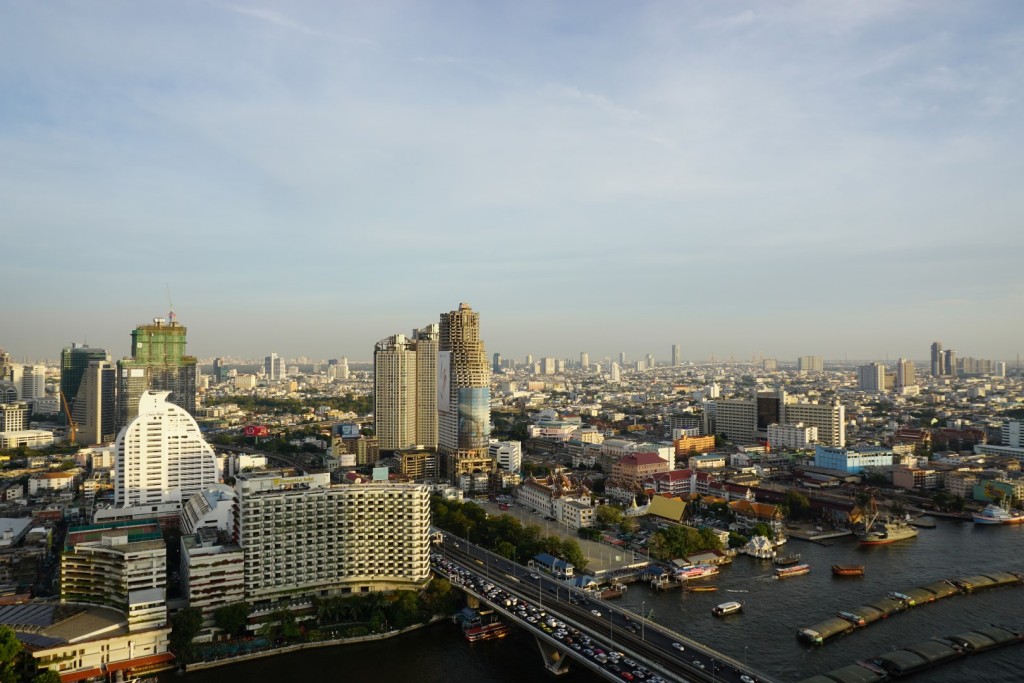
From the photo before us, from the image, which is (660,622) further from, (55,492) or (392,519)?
(55,492)

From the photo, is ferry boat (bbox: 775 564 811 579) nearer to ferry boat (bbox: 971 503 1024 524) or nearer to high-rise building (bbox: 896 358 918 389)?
ferry boat (bbox: 971 503 1024 524)

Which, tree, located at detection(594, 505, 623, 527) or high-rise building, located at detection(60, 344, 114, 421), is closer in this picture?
tree, located at detection(594, 505, 623, 527)

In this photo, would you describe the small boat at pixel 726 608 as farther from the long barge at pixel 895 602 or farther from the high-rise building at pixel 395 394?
the high-rise building at pixel 395 394

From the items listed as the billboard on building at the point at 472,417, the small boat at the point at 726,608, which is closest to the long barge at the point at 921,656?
the small boat at the point at 726,608

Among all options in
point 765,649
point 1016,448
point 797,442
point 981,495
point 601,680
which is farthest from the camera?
point 797,442

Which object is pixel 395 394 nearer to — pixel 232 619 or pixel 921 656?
pixel 232 619

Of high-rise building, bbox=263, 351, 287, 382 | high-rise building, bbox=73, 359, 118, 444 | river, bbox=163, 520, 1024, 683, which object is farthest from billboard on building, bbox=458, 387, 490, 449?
high-rise building, bbox=263, 351, 287, 382

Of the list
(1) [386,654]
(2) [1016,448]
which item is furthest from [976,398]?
(1) [386,654]
